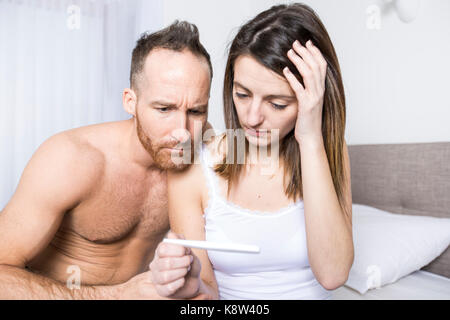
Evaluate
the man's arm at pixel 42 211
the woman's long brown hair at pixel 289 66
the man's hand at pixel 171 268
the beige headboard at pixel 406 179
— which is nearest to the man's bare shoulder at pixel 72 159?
the man's arm at pixel 42 211

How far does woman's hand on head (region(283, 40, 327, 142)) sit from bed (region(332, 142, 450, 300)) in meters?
0.61

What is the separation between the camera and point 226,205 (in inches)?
39.7

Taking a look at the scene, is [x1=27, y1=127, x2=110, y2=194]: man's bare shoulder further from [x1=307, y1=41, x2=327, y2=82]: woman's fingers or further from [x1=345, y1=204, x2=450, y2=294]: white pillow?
[x1=345, y1=204, x2=450, y2=294]: white pillow

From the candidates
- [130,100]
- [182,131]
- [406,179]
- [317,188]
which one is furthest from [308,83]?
[406,179]

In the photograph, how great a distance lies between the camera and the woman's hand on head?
0.85 metres

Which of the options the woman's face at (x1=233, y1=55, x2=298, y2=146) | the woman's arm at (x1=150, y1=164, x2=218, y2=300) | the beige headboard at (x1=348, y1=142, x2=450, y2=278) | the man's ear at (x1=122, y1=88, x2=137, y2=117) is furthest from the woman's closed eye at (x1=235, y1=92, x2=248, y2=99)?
the beige headboard at (x1=348, y1=142, x2=450, y2=278)

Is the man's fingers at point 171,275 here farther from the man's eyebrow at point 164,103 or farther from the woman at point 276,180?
the man's eyebrow at point 164,103

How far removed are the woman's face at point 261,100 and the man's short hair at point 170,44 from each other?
173 millimetres

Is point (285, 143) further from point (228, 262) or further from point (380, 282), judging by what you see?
point (380, 282)

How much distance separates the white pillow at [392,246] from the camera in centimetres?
120

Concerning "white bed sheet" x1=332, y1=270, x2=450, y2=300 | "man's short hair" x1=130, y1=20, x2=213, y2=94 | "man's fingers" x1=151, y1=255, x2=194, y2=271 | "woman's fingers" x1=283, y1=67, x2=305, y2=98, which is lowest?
"white bed sheet" x1=332, y1=270, x2=450, y2=300

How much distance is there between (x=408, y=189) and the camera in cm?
160

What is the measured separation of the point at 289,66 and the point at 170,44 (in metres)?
0.38
